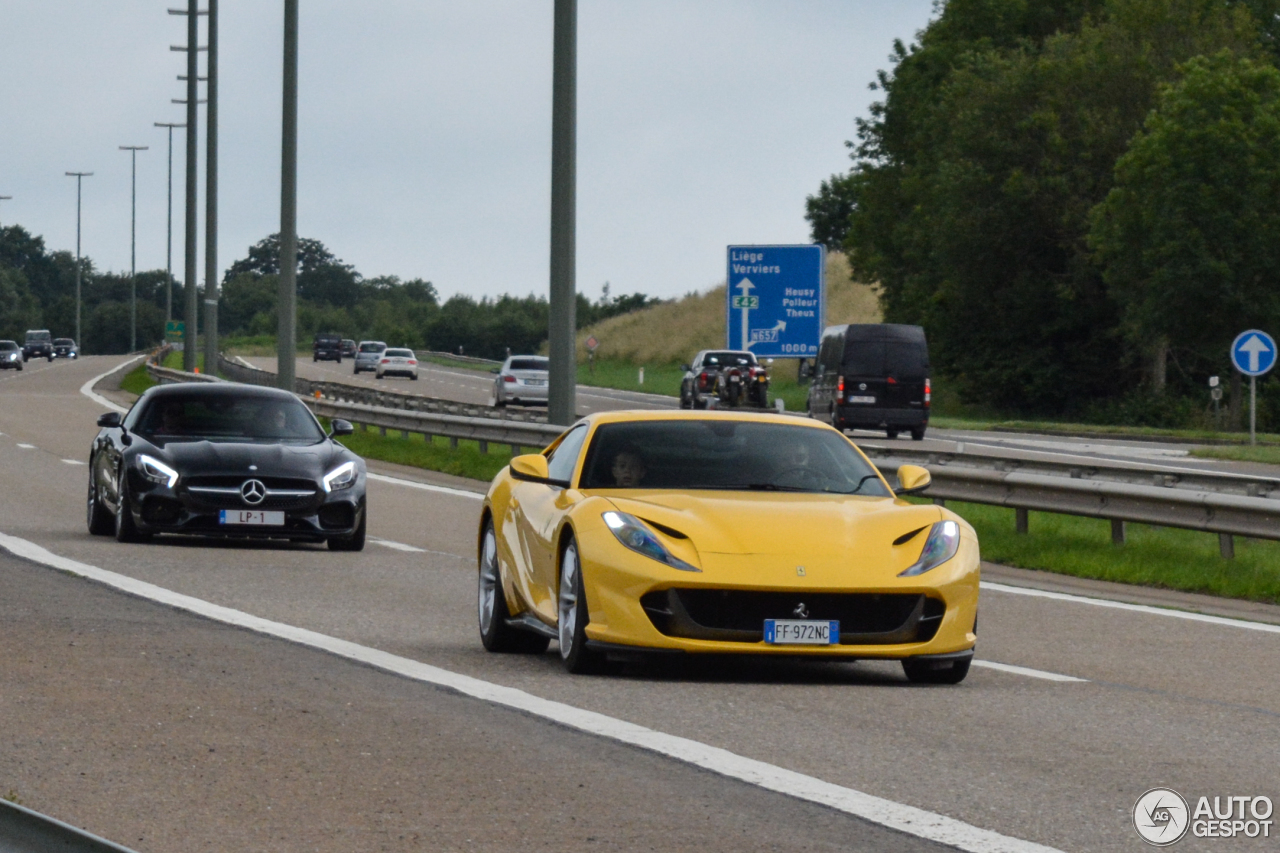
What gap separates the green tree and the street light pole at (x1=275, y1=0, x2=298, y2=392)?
1104 inches

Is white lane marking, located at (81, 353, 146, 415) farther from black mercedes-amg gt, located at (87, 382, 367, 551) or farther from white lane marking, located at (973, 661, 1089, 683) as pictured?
white lane marking, located at (973, 661, 1089, 683)

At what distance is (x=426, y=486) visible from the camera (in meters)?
26.5

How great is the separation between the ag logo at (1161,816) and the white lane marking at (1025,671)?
3.27 m

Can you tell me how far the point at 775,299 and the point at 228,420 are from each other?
1227 cm

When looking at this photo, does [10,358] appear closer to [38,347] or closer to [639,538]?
[38,347]

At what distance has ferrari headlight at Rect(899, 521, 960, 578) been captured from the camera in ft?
31.6

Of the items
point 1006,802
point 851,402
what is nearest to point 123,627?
point 1006,802

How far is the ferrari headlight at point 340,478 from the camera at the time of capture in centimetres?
1716

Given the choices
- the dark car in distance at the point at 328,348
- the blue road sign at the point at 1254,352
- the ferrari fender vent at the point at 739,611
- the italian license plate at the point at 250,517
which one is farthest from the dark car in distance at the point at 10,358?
the ferrari fender vent at the point at 739,611

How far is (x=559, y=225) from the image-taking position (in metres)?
23.8

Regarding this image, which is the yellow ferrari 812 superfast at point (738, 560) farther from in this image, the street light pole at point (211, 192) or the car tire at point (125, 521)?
the street light pole at point (211, 192)

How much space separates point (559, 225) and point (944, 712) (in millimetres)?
15380

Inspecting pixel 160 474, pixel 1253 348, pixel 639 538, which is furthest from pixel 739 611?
pixel 1253 348

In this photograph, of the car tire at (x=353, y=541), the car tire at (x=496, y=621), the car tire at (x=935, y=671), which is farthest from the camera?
the car tire at (x=353, y=541)
